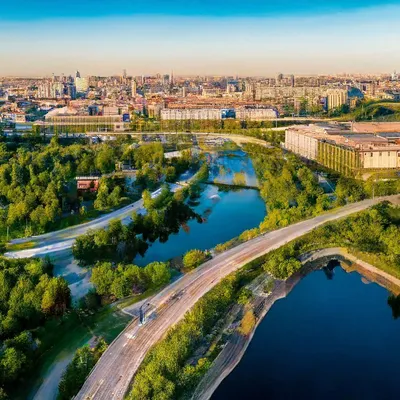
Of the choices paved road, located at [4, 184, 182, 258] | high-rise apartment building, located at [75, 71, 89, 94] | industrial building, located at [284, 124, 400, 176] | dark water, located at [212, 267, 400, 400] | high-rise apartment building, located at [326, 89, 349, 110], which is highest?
high-rise apartment building, located at [75, 71, 89, 94]

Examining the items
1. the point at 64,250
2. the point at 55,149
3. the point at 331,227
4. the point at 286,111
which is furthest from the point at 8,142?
the point at 286,111

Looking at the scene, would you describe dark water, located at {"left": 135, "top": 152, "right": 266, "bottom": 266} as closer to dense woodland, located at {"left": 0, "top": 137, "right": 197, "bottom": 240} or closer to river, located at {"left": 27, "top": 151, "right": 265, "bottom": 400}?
river, located at {"left": 27, "top": 151, "right": 265, "bottom": 400}

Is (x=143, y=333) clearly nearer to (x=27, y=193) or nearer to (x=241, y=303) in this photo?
(x=241, y=303)

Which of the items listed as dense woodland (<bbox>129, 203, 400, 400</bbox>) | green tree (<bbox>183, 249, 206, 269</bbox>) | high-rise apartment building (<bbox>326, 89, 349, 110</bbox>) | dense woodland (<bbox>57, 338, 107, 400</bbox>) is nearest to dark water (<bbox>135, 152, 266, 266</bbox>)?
green tree (<bbox>183, 249, 206, 269</bbox>)

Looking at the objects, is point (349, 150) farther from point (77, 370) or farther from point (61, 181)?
point (77, 370)

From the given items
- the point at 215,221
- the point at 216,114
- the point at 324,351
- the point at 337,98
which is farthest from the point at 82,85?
the point at 324,351

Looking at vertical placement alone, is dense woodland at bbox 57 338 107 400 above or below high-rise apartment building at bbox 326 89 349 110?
below
